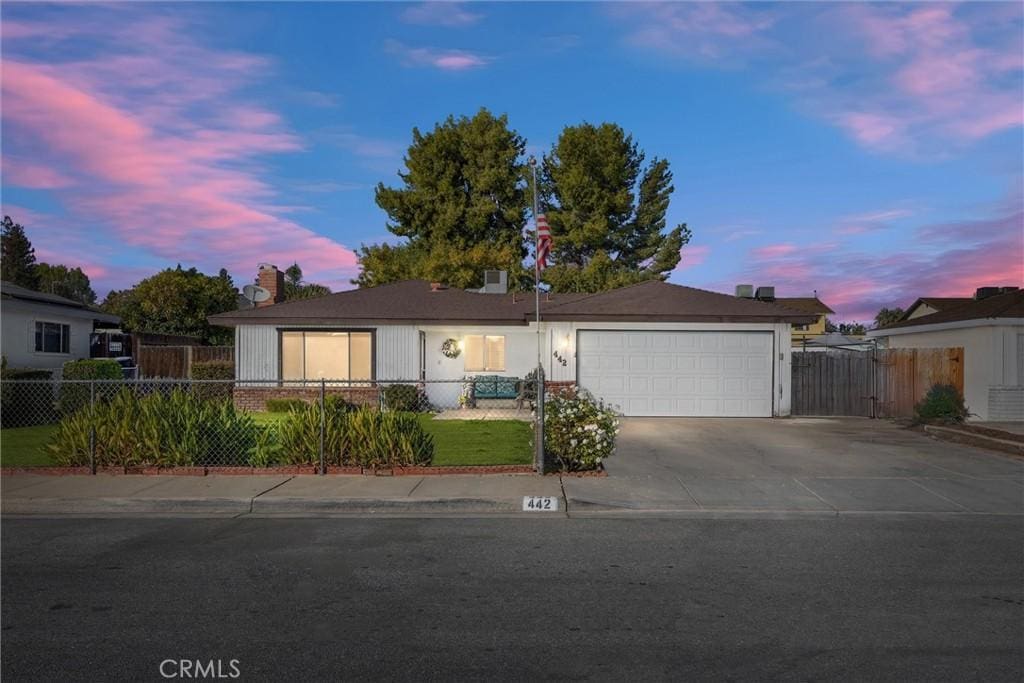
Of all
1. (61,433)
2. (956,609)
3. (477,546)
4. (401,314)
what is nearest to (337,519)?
(477,546)

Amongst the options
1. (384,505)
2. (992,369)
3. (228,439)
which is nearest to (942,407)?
(992,369)

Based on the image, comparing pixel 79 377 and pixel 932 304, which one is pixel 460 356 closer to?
pixel 79 377

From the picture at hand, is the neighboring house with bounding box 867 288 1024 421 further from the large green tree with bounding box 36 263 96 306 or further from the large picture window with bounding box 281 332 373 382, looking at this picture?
the large green tree with bounding box 36 263 96 306

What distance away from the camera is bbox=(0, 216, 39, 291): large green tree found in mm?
60906

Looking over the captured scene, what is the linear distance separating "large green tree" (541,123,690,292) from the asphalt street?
3092 centimetres

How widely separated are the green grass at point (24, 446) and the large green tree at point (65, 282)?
229 ft

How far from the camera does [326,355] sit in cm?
2145

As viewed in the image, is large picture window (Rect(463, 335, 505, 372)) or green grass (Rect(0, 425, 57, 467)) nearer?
green grass (Rect(0, 425, 57, 467))

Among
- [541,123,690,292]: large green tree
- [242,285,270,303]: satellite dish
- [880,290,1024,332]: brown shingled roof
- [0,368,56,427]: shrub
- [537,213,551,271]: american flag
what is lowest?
[0,368,56,427]: shrub

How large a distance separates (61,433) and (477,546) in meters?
7.63

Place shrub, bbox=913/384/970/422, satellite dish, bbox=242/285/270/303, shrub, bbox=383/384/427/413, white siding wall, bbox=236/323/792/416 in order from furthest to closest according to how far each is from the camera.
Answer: satellite dish, bbox=242/285/270/303 < shrub, bbox=383/384/427/413 < white siding wall, bbox=236/323/792/416 < shrub, bbox=913/384/970/422

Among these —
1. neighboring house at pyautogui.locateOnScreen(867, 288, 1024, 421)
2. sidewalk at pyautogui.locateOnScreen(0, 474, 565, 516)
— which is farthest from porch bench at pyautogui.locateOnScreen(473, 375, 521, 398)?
neighboring house at pyautogui.locateOnScreen(867, 288, 1024, 421)

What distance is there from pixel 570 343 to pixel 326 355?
7.46 meters

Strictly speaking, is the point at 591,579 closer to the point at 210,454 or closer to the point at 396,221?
the point at 210,454
